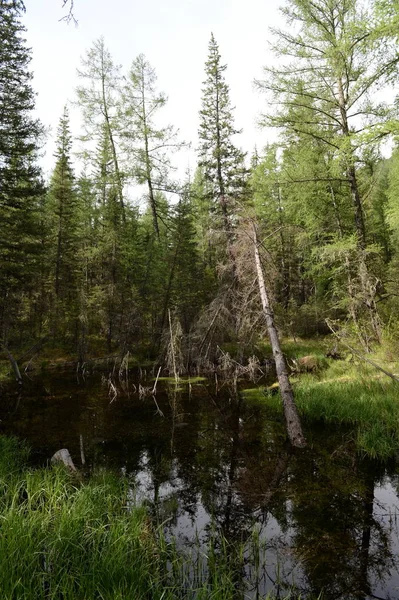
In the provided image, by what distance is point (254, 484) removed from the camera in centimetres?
652

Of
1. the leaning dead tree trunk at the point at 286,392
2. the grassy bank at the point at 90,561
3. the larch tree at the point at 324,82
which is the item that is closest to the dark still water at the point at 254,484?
the leaning dead tree trunk at the point at 286,392

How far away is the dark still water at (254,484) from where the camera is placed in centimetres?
420

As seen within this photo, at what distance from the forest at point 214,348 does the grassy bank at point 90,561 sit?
0.10ft

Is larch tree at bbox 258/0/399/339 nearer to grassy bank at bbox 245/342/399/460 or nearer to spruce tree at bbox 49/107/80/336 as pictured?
grassy bank at bbox 245/342/399/460

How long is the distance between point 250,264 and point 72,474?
7009 mm

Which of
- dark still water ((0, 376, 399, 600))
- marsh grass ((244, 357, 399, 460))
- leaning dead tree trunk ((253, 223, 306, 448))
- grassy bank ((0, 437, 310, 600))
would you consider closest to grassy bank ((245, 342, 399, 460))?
marsh grass ((244, 357, 399, 460))

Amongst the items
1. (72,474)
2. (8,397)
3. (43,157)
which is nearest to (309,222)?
(72,474)

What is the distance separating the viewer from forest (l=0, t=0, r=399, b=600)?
160 inches

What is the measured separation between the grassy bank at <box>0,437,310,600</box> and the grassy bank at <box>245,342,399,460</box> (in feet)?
14.9

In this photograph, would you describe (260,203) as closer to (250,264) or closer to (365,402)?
(250,264)

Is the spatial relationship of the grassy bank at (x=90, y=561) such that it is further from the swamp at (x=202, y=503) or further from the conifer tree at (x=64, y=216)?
the conifer tree at (x=64, y=216)

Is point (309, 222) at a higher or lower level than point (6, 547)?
higher

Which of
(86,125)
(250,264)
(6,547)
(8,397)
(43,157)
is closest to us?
(6,547)

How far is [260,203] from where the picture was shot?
2667 cm
